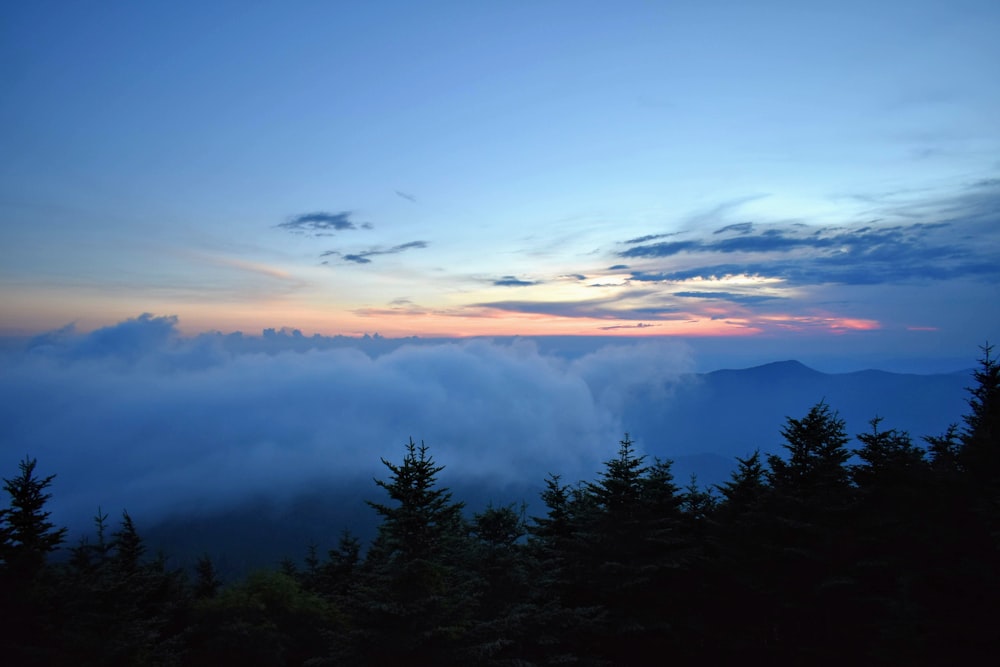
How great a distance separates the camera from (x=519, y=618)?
17.9m

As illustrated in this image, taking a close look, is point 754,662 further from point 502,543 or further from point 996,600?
point 502,543

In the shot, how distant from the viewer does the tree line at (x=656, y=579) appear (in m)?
17.4

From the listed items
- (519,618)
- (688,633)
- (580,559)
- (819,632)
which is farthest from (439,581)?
(819,632)

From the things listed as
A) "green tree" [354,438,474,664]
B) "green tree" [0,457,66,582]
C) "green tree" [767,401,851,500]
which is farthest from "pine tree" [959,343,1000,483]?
"green tree" [0,457,66,582]

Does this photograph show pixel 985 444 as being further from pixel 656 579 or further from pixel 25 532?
pixel 25 532

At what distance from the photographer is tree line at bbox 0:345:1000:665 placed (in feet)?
57.1

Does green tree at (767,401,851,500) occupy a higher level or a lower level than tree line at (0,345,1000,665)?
higher

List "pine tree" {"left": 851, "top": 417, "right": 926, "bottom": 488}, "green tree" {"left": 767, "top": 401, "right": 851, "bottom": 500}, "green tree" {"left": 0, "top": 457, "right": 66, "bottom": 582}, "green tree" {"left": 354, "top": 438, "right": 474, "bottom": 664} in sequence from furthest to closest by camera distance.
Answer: "green tree" {"left": 767, "top": 401, "right": 851, "bottom": 500}, "pine tree" {"left": 851, "top": 417, "right": 926, "bottom": 488}, "green tree" {"left": 0, "top": 457, "right": 66, "bottom": 582}, "green tree" {"left": 354, "top": 438, "right": 474, "bottom": 664}

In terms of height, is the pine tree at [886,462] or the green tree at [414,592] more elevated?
the pine tree at [886,462]

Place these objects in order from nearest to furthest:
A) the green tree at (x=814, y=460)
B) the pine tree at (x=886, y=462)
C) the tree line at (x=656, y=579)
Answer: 1. the tree line at (x=656, y=579)
2. the pine tree at (x=886, y=462)
3. the green tree at (x=814, y=460)

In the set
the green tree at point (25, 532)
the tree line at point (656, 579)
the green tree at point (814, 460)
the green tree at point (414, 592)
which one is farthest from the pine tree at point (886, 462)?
the green tree at point (25, 532)

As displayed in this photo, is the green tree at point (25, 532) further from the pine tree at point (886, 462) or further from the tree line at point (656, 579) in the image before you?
the pine tree at point (886, 462)

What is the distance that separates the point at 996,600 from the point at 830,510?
224 inches

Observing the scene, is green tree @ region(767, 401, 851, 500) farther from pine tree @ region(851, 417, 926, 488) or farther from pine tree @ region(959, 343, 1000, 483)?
pine tree @ region(959, 343, 1000, 483)
